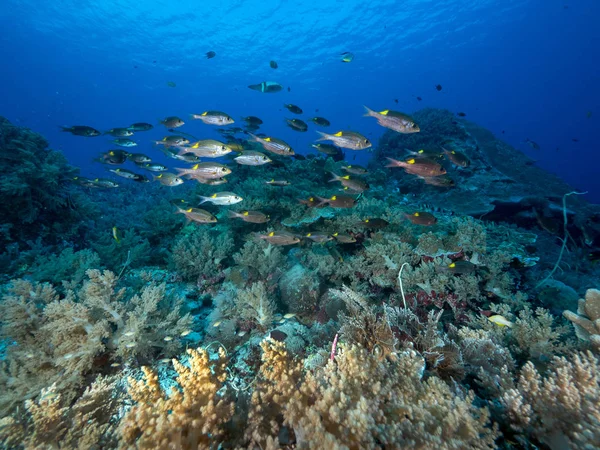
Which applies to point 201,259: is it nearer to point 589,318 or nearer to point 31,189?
point 31,189

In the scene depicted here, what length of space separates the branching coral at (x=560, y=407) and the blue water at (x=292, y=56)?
21.8 metres

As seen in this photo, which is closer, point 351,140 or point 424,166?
point 424,166

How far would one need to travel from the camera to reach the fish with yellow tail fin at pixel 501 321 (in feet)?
11.0

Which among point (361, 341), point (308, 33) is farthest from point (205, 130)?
point (361, 341)

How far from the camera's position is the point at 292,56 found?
56.4 meters

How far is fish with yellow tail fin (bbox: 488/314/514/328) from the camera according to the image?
3347mm

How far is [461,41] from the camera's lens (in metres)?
54.1

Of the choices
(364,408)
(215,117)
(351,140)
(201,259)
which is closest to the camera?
(364,408)

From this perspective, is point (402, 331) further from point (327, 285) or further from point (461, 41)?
point (461, 41)

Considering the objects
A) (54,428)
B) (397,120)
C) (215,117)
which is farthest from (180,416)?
(215,117)

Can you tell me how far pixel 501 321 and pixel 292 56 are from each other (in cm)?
6556

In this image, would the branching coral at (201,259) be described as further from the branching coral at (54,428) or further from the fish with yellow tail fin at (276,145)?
the branching coral at (54,428)

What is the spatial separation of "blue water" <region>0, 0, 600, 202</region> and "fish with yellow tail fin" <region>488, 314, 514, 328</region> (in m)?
20.6

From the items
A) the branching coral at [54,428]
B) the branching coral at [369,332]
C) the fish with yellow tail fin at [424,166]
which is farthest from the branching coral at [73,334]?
the fish with yellow tail fin at [424,166]
